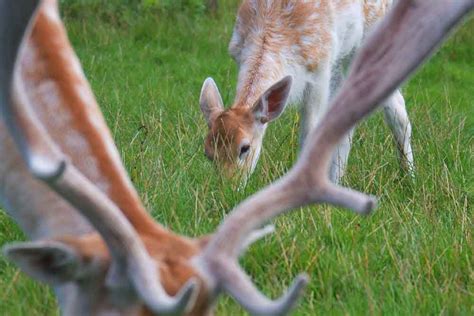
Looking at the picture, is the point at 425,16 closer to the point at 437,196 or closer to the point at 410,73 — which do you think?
the point at 410,73

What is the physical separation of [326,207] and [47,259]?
7.71 feet

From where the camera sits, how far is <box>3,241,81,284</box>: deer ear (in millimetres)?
2686

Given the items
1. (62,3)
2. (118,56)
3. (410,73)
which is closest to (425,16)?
(410,73)

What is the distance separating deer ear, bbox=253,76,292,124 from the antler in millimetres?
3669

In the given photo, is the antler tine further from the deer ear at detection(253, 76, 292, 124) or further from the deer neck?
the deer neck

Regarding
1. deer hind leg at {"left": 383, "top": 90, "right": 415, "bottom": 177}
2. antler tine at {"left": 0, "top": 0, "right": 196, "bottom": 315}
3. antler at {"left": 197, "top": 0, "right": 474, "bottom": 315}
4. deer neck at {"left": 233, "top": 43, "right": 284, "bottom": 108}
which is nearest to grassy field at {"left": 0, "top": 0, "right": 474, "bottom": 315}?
deer hind leg at {"left": 383, "top": 90, "right": 415, "bottom": 177}

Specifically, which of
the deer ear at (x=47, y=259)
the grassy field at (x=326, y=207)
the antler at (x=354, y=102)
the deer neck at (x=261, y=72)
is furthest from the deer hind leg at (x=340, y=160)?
the deer ear at (x=47, y=259)

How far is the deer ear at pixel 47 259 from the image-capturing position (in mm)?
2686

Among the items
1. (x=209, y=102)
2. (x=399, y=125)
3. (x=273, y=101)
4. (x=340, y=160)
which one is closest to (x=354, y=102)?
(x=340, y=160)

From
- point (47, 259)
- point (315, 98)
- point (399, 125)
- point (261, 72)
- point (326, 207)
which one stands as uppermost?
point (47, 259)

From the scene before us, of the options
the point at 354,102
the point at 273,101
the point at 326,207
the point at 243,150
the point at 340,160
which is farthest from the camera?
the point at 273,101

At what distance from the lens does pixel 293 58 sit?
722 cm

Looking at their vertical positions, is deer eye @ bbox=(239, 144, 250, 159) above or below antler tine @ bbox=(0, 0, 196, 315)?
below

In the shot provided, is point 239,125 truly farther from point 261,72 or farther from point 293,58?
point 293,58
